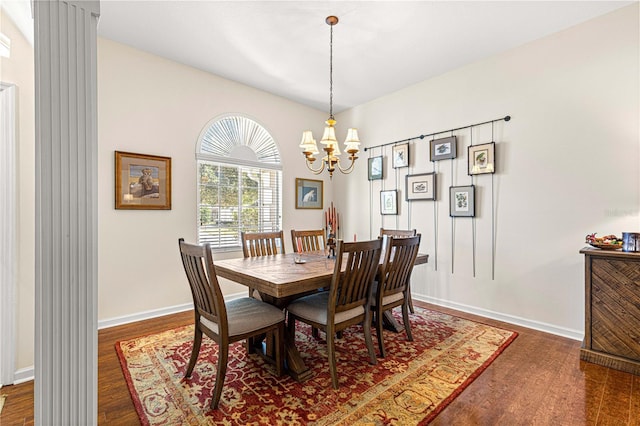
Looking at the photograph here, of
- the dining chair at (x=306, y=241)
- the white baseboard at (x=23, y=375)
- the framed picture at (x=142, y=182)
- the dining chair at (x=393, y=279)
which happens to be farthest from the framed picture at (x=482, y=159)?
the white baseboard at (x=23, y=375)

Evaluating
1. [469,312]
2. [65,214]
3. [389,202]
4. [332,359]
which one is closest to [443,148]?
[389,202]

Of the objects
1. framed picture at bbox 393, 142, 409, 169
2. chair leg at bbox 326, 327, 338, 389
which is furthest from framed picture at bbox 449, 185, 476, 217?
chair leg at bbox 326, 327, 338, 389

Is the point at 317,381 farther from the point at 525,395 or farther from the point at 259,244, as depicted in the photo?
the point at 259,244

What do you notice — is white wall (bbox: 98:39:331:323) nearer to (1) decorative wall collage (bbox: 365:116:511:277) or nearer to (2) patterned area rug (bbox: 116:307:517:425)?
(2) patterned area rug (bbox: 116:307:517:425)

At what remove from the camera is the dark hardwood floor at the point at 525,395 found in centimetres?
169

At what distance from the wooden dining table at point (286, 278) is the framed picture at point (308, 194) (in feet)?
6.95

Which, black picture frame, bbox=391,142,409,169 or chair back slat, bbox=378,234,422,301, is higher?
black picture frame, bbox=391,142,409,169

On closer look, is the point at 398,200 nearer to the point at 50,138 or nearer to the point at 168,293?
the point at 168,293

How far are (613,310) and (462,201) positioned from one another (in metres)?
1.65

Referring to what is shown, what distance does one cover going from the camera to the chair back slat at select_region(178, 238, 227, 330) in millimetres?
1712

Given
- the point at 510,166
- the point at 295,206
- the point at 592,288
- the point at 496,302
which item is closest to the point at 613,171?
the point at 510,166

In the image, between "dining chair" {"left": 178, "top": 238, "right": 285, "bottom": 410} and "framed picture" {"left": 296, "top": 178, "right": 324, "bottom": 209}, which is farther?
"framed picture" {"left": 296, "top": 178, "right": 324, "bottom": 209}

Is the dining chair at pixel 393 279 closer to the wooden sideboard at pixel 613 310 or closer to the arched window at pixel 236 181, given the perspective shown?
the wooden sideboard at pixel 613 310

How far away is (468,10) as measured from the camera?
2.52 m
